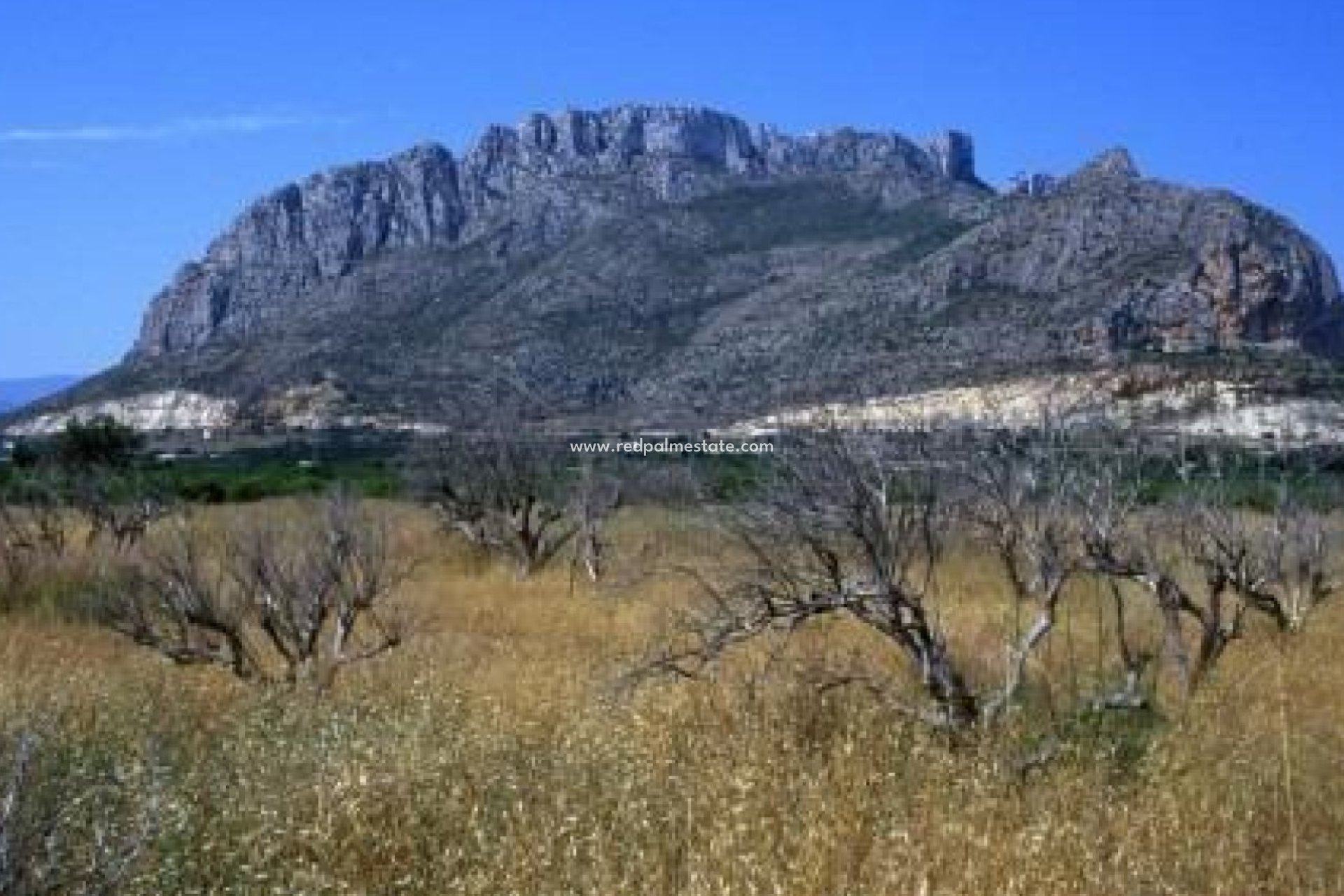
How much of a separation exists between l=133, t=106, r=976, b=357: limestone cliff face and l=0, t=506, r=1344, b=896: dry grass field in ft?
303

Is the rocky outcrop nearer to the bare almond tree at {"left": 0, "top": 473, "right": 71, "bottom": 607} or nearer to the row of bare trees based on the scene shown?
the bare almond tree at {"left": 0, "top": 473, "right": 71, "bottom": 607}

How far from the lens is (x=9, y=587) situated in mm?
18875

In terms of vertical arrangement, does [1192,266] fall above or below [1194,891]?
above

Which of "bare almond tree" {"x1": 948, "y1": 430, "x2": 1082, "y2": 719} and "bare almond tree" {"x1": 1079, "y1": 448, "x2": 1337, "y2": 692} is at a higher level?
"bare almond tree" {"x1": 948, "y1": 430, "x2": 1082, "y2": 719}

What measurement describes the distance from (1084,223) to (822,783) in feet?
197

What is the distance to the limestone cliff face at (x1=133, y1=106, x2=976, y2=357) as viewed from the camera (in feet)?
349

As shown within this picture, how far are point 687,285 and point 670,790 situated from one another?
7775 centimetres

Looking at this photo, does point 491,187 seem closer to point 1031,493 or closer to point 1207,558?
point 1207,558

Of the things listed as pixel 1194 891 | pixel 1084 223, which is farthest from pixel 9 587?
pixel 1084 223

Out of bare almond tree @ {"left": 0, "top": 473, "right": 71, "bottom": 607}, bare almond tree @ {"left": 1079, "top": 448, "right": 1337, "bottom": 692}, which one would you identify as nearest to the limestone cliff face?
bare almond tree @ {"left": 0, "top": 473, "right": 71, "bottom": 607}

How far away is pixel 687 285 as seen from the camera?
83.1 m

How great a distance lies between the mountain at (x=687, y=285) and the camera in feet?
150

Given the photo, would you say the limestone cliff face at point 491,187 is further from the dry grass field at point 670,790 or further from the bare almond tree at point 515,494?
the dry grass field at point 670,790

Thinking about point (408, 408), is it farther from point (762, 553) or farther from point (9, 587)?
point (762, 553)
